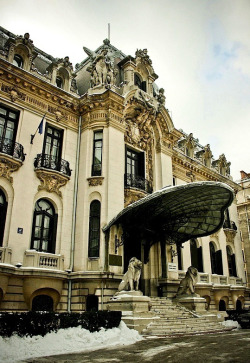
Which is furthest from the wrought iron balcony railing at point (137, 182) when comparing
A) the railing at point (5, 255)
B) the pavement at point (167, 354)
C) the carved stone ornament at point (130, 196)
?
the pavement at point (167, 354)

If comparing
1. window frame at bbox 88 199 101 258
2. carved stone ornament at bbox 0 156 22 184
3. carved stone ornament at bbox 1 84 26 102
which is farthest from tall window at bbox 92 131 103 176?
carved stone ornament at bbox 1 84 26 102

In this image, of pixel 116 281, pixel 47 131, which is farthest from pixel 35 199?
pixel 116 281

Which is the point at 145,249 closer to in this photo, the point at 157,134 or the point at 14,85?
the point at 157,134

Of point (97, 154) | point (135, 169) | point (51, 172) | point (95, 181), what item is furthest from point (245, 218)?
point (51, 172)

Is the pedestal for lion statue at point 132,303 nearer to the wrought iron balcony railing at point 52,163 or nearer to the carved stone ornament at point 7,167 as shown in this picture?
the wrought iron balcony railing at point 52,163

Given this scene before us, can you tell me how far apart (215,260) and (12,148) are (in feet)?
65.4

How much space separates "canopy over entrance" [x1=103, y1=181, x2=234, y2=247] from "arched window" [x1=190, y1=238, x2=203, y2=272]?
17.9 ft

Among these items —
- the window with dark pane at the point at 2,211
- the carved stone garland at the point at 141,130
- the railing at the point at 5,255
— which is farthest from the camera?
the carved stone garland at the point at 141,130

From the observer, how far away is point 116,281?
16984 mm

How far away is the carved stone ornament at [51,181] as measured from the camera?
17625mm

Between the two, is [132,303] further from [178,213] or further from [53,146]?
[53,146]

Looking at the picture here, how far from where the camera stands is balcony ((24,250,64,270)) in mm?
15641

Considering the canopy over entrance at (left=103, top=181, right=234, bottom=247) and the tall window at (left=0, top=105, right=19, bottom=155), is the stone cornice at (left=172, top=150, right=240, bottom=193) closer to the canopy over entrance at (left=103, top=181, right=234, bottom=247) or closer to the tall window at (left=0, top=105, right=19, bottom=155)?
the canopy over entrance at (left=103, top=181, right=234, bottom=247)

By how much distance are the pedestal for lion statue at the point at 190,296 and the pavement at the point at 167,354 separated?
23.2 feet
